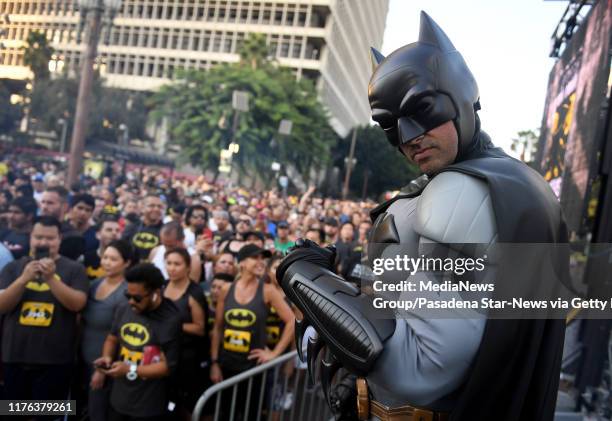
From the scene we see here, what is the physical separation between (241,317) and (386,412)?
306 cm

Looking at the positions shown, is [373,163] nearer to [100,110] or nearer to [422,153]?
[100,110]

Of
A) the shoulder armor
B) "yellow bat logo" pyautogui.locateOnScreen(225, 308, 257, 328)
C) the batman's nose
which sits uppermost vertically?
the batman's nose

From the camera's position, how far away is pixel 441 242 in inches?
48.7

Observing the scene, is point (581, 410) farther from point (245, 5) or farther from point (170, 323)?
point (245, 5)

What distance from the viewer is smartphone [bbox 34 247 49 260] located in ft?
12.7

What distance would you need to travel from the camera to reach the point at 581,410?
15.6 ft

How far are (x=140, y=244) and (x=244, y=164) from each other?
25764mm

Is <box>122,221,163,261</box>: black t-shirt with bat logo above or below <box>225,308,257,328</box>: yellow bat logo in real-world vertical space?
above

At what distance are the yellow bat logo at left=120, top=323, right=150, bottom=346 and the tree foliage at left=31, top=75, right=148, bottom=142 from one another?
112 feet

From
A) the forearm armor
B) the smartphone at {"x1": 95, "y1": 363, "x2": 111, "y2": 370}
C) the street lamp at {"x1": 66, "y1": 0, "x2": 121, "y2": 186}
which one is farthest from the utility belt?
the street lamp at {"x1": 66, "y1": 0, "x2": 121, "y2": 186}

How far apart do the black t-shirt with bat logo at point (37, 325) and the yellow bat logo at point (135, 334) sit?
0.56 metres

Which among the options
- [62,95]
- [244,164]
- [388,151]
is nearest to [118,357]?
[244,164]

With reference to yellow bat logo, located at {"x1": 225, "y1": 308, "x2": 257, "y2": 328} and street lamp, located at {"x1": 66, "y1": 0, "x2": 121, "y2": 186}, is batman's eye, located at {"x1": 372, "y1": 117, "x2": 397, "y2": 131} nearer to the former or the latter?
yellow bat logo, located at {"x1": 225, "y1": 308, "x2": 257, "y2": 328}

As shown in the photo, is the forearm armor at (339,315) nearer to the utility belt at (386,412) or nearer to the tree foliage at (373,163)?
the utility belt at (386,412)
